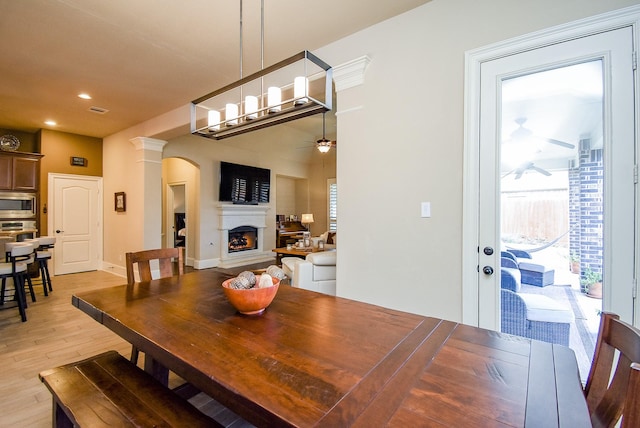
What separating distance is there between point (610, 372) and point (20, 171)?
790cm

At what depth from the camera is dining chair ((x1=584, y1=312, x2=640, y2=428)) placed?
2.69 feet

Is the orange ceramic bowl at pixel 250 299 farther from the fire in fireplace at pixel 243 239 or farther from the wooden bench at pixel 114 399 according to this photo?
the fire in fireplace at pixel 243 239

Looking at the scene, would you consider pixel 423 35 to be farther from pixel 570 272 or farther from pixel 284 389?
pixel 284 389

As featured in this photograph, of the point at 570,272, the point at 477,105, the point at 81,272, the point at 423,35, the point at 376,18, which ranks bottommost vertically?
the point at 81,272

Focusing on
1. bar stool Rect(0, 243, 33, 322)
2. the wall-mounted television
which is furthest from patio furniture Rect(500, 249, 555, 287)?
the wall-mounted television

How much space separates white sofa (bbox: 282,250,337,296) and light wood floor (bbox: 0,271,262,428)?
1.63 metres

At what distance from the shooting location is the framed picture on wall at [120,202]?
5883mm

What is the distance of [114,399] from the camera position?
1.26m

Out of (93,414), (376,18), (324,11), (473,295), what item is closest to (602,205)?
(473,295)

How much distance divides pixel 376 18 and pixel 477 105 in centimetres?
116

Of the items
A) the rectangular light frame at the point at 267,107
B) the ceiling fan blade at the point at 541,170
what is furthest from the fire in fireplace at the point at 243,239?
the ceiling fan blade at the point at 541,170

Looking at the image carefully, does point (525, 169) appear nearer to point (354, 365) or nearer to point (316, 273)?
point (354, 365)

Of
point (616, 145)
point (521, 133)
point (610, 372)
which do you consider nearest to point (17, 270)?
point (610, 372)

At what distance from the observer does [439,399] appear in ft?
2.73
